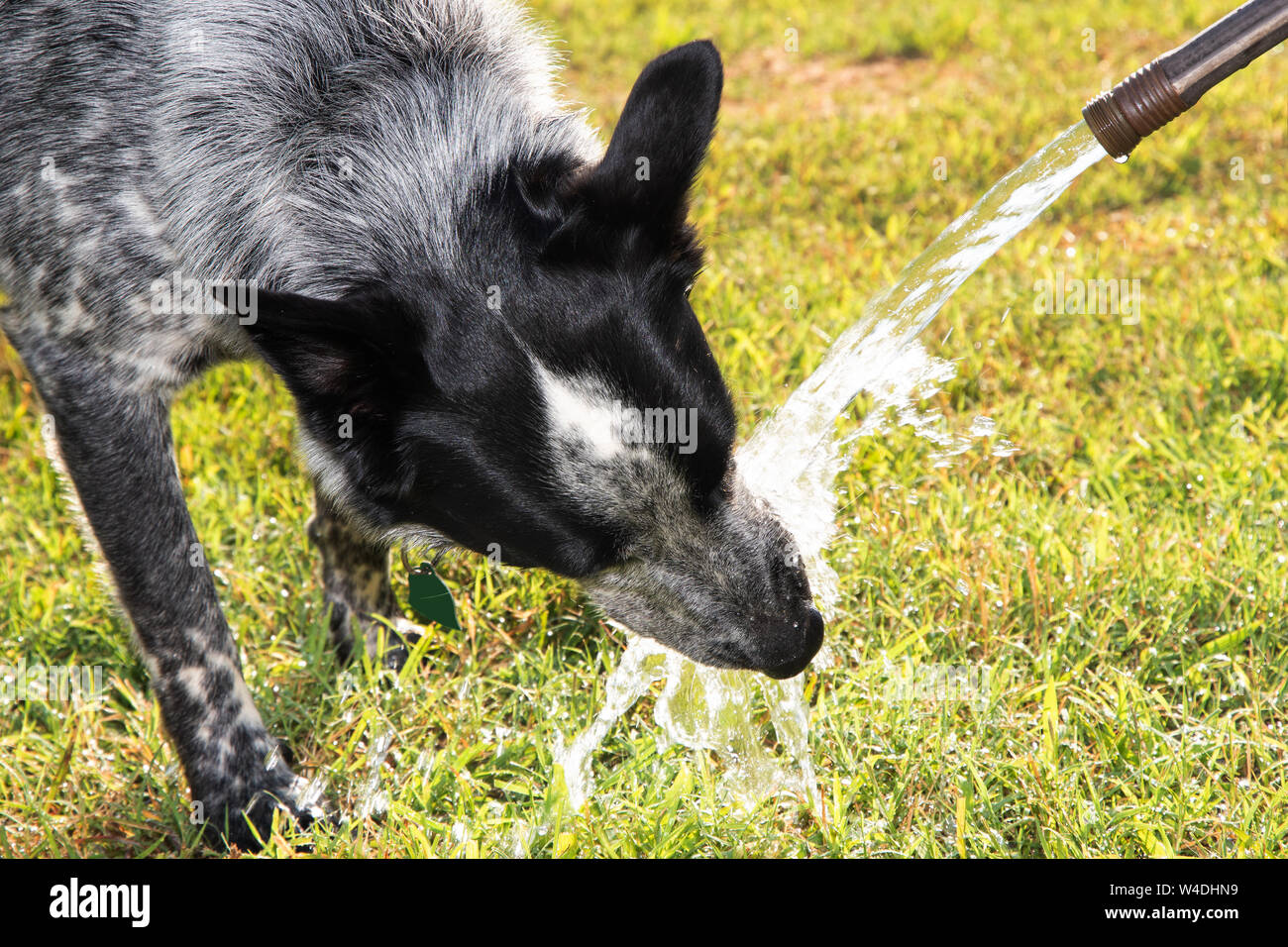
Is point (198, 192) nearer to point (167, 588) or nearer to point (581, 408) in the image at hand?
point (167, 588)

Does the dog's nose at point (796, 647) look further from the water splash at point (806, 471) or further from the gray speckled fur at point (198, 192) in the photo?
the gray speckled fur at point (198, 192)

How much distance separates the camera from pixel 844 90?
6.87 metres

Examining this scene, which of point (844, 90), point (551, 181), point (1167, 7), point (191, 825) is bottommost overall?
point (191, 825)

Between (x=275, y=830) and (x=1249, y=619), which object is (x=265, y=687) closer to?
(x=275, y=830)

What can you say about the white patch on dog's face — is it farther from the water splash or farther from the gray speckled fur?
the water splash

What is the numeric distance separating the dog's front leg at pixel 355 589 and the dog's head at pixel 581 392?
76 cm

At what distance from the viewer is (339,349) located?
2.43 metres

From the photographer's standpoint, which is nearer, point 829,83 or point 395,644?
point 395,644

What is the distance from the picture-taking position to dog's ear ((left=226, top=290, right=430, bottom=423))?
2281mm

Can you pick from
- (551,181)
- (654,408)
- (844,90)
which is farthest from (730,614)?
→ (844,90)

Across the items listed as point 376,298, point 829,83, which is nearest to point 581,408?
point 376,298

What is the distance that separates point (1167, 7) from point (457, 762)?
6.47 m

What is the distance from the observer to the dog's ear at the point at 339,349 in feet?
7.48

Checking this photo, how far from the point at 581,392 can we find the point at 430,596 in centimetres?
89
